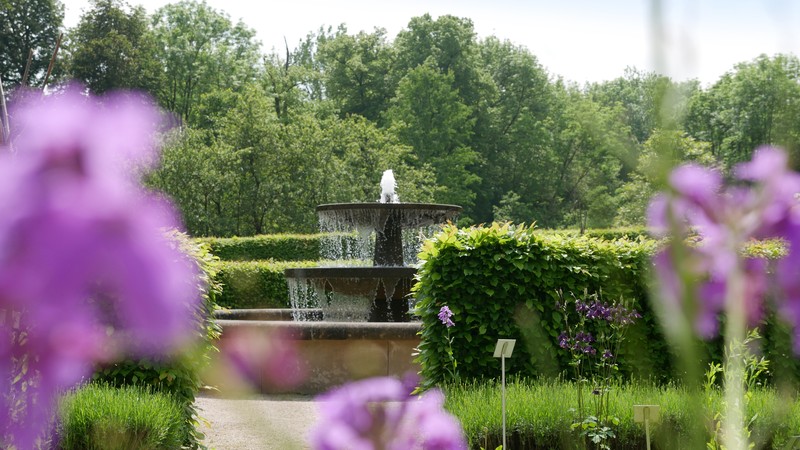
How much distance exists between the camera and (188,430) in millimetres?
5789

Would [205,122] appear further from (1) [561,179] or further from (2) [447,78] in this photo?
(1) [561,179]

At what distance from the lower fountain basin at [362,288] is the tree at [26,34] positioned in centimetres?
3037

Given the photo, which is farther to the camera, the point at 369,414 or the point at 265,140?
the point at 265,140

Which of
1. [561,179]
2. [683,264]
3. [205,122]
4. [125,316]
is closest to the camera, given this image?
[125,316]

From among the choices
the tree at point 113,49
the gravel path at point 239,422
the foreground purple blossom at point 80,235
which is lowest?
the gravel path at point 239,422

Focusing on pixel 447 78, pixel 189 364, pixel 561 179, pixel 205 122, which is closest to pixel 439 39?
pixel 447 78

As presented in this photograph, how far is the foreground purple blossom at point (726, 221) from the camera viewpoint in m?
0.50

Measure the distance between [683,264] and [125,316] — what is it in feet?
1.00

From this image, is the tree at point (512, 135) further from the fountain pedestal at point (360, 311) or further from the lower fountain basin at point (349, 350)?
the lower fountain basin at point (349, 350)

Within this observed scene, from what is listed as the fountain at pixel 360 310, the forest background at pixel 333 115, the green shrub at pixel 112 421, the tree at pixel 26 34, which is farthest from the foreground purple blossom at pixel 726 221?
the tree at pixel 26 34

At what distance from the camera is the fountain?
9.74 meters

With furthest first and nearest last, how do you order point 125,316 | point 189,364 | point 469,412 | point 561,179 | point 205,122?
point 561,179
point 205,122
point 189,364
point 469,412
point 125,316

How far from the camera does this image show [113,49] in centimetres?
3691

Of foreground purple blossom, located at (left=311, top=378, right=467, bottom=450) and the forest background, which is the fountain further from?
the forest background
